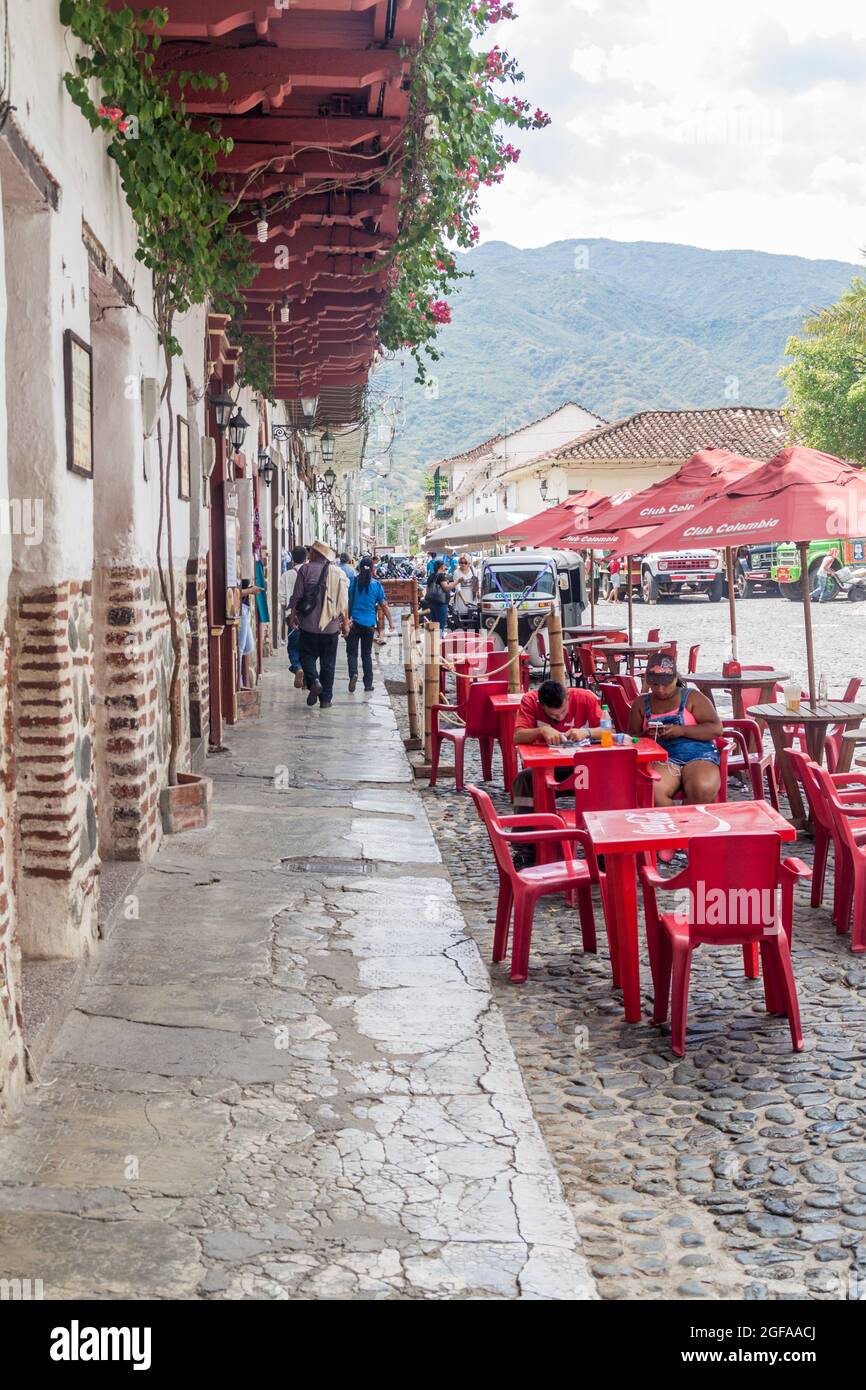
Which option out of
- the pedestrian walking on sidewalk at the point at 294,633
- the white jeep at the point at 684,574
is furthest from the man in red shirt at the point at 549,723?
the white jeep at the point at 684,574

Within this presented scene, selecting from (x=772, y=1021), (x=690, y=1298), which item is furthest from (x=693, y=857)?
(x=690, y=1298)

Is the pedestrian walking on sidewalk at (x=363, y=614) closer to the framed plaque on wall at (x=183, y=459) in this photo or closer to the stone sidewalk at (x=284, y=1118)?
the framed plaque on wall at (x=183, y=459)

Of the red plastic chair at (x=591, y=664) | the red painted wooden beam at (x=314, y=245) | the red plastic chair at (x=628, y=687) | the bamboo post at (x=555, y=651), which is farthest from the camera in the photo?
the red plastic chair at (x=591, y=664)

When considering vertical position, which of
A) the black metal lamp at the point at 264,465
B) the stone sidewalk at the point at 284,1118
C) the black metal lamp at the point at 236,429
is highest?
the black metal lamp at the point at 264,465

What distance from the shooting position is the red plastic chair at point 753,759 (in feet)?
29.1

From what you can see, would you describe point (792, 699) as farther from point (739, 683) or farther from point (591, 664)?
point (591, 664)

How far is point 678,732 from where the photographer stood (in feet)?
27.0

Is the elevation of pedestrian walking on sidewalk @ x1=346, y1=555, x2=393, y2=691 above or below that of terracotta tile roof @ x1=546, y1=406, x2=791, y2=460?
below

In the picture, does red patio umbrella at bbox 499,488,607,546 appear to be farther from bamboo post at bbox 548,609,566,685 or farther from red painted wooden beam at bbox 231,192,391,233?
red painted wooden beam at bbox 231,192,391,233

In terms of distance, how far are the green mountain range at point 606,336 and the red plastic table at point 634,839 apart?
484 feet

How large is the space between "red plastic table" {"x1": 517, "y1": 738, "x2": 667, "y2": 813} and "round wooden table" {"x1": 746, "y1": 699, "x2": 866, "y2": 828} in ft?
4.24

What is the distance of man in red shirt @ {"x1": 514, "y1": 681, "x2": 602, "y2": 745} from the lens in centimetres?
775

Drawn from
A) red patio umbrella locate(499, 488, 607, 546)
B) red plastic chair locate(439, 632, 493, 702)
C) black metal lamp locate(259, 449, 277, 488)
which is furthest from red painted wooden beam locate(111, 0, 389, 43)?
black metal lamp locate(259, 449, 277, 488)

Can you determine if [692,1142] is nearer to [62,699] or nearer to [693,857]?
[693,857]
